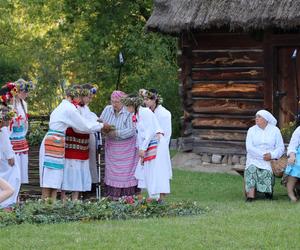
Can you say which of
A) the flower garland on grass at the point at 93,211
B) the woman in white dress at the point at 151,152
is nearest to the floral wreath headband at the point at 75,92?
the woman in white dress at the point at 151,152

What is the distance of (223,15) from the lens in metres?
18.2

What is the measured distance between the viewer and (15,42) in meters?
32.1

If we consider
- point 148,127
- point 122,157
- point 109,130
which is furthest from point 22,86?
point 148,127

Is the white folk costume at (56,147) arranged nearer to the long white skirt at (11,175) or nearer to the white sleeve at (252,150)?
the long white skirt at (11,175)

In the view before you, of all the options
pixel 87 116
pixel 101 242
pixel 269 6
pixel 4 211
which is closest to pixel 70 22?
pixel 269 6

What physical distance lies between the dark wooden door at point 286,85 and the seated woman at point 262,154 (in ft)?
14.1

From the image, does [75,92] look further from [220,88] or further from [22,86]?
[220,88]

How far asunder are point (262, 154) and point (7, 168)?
3939mm

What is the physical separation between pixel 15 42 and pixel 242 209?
20.8 m

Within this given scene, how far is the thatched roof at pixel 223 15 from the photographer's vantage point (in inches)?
689

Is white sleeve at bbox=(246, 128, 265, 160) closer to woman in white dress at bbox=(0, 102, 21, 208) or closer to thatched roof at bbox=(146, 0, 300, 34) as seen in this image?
woman in white dress at bbox=(0, 102, 21, 208)

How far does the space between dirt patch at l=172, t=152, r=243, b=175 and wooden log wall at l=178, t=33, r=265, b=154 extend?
196 mm

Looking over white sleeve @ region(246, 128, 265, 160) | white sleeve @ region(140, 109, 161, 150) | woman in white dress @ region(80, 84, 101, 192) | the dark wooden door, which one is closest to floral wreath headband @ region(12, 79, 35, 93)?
woman in white dress @ region(80, 84, 101, 192)

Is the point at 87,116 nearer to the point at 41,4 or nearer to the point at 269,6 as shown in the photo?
the point at 269,6
